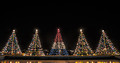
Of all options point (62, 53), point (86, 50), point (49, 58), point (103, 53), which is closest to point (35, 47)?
point (49, 58)

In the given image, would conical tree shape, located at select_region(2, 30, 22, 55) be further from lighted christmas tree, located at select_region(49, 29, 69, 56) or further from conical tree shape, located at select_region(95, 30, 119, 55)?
conical tree shape, located at select_region(95, 30, 119, 55)

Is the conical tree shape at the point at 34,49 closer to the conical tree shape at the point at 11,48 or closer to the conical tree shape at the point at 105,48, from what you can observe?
the conical tree shape at the point at 11,48

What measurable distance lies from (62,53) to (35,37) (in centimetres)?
319

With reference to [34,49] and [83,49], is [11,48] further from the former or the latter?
[83,49]

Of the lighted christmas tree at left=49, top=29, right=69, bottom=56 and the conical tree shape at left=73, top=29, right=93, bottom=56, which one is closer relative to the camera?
the conical tree shape at left=73, top=29, right=93, bottom=56

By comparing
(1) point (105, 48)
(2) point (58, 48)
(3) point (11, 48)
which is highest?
(3) point (11, 48)

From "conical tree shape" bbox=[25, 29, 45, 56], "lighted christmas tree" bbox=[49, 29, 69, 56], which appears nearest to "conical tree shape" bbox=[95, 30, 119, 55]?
"lighted christmas tree" bbox=[49, 29, 69, 56]

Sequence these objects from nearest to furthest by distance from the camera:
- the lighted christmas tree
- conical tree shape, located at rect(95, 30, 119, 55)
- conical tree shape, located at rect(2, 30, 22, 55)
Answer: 1. conical tree shape, located at rect(2, 30, 22, 55)
2. conical tree shape, located at rect(95, 30, 119, 55)
3. the lighted christmas tree

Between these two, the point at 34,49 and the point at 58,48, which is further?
the point at 58,48

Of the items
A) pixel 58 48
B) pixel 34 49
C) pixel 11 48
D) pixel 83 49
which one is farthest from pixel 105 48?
pixel 11 48

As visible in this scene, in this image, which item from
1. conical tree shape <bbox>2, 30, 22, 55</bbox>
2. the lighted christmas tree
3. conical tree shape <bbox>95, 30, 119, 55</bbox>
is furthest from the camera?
the lighted christmas tree

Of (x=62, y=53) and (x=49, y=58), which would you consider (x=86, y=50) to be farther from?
(x=49, y=58)

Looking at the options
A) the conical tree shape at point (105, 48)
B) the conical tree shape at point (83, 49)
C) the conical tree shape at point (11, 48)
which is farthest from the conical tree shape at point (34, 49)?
the conical tree shape at point (105, 48)

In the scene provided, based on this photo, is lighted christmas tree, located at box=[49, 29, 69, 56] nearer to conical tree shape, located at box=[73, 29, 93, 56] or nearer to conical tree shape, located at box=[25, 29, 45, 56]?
conical tree shape, located at box=[25, 29, 45, 56]
